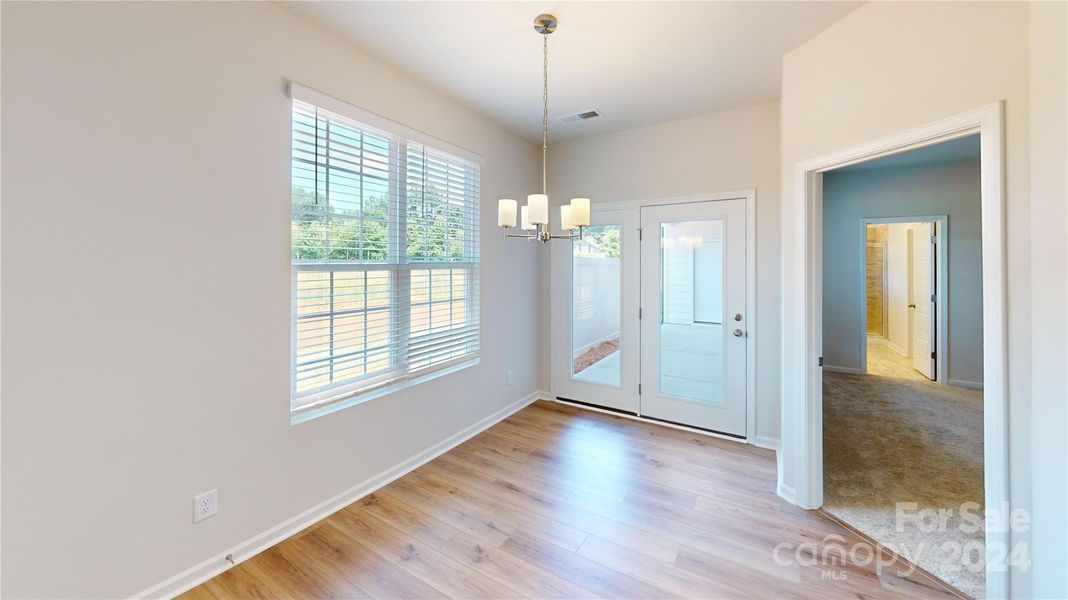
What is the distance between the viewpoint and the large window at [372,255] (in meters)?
2.26

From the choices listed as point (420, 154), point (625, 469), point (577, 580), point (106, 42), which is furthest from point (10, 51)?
point (625, 469)

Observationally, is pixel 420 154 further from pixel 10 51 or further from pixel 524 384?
pixel 524 384

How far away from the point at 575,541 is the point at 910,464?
2.75 metres

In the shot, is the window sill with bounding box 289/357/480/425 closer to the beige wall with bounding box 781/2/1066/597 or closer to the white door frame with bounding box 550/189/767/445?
the white door frame with bounding box 550/189/767/445

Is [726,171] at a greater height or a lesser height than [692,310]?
greater

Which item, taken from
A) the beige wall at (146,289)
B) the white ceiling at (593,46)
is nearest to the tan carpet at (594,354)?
the white ceiling at (593,46)

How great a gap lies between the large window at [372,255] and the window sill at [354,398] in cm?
4

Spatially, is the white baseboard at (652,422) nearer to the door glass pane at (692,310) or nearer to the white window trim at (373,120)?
the door glass pane at (692,310)

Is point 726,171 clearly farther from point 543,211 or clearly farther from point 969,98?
point 543,211

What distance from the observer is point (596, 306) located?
4152 millimetres

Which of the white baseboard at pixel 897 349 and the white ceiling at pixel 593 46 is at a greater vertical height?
the white ceiling at pixel 593 46

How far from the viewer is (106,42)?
1539 mm

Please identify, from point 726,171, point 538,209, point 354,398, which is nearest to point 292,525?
point 354,398

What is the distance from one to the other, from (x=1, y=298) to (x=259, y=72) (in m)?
1.42
